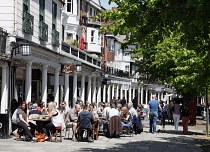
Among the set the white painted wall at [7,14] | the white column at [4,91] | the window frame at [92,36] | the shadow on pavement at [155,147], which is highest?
the window frame at [92,36]

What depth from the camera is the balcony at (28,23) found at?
23450 mm

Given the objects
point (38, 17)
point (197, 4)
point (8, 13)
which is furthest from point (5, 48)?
point (197, 4)

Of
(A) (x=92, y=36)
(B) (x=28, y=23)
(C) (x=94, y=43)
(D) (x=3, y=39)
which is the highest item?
(A) (x=92, y=36)

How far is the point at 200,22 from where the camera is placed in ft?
38.7

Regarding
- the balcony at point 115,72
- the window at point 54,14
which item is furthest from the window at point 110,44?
the window at point 54,14

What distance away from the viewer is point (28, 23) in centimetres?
2402

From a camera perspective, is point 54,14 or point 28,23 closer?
point 28,23

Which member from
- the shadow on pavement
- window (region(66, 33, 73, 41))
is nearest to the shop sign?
the shadow on pavement

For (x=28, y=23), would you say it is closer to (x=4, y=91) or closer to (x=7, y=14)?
(x=7, y=14)

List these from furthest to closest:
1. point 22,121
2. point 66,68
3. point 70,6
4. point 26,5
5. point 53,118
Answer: point 70,6 → point 66,68 → point 26,5 → point 53,118 → point 22,121

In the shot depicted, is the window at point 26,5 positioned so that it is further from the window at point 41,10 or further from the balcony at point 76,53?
the balcony at point 76,53

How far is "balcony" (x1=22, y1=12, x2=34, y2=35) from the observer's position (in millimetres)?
23450

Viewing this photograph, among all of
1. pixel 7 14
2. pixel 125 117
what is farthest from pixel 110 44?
pixel 7 14

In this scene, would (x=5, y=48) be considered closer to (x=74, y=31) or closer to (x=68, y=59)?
(x=68, y=59)
